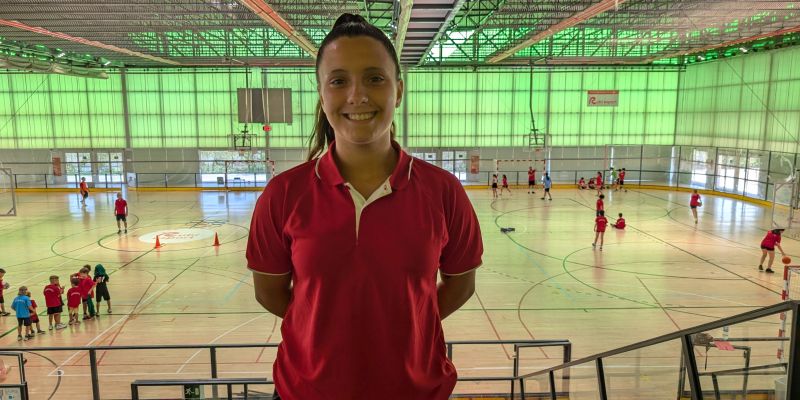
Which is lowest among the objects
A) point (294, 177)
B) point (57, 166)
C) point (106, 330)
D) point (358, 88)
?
point (106, 330)

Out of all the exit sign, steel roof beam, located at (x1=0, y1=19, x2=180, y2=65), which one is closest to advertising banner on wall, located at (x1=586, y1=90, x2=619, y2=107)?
steel roof beam, located at (x1=0, y1=19, x2=180, y2=65)

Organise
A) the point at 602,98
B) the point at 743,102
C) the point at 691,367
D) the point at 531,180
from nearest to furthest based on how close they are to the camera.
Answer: the point at 691,367, the point at 743,102, the point at 531,180, the point at 602,98

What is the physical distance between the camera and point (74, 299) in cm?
1358

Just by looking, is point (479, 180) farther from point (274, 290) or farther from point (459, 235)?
point (274, 290)

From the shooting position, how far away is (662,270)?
18.1m

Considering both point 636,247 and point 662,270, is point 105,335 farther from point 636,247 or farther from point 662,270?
point 636,247

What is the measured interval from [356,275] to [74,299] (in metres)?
14.5

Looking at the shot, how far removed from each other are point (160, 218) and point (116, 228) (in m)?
2.80

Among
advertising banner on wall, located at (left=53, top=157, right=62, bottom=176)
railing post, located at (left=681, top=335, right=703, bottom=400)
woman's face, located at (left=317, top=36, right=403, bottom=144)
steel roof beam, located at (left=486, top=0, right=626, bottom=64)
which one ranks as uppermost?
steel roof beam, located at (left=486, top=0, right=626, bottom=64)

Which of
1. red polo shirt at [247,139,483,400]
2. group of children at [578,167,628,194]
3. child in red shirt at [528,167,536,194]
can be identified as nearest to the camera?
red polo shirt at [247,139,483,400]

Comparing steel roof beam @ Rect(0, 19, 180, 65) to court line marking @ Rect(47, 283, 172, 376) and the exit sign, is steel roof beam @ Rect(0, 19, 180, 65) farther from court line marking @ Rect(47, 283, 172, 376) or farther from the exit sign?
the exit sign

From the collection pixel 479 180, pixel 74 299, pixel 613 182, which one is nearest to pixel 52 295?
pixel 74 299

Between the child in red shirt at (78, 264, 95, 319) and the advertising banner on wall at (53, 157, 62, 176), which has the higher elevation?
the advertising banner on wall at (53, 157, 62, 176)

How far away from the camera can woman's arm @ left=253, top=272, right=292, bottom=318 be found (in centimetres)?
198
